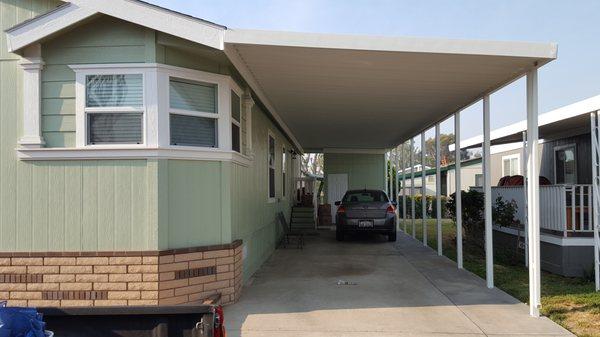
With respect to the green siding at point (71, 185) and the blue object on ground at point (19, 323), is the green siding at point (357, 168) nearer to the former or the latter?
the green siding at point (71, 185)

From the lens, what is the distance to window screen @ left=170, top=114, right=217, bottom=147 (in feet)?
19.4

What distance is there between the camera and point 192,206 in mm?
6004

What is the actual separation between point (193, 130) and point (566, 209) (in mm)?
6305

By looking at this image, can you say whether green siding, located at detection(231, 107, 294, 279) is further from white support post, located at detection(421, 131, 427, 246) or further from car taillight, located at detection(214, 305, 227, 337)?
white support post, located at detection(421, 131, 427, 246)

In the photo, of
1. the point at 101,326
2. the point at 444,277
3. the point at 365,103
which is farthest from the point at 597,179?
the point at 101,326

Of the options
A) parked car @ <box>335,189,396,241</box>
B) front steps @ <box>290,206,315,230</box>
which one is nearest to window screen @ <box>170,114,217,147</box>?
parked car @ <box>335,189,396,241</box>

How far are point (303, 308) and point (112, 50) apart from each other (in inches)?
152

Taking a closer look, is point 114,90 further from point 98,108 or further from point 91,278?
point 91,278

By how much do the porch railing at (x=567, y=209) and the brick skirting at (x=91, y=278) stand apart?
636 cm

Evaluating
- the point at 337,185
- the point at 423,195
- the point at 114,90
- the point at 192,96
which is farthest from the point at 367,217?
the point at 114,90

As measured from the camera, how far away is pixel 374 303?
6387mm

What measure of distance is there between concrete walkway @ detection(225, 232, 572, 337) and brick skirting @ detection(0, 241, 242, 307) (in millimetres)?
900

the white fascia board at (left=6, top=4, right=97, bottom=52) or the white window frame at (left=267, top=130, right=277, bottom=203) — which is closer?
the white fascia board at (left=6, top=4, right=97, bottom=52)

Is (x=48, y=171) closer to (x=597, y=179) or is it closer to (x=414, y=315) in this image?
(x=414, y=315)
